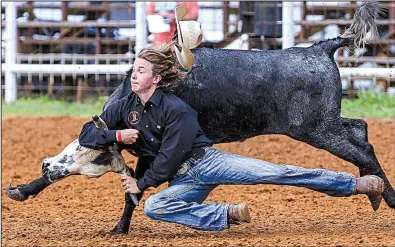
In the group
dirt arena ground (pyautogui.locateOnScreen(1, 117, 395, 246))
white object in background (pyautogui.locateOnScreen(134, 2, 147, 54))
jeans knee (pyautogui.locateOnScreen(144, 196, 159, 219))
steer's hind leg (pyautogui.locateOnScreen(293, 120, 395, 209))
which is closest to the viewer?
jeans knee (pyautogui.locateOnScreen(144, 196, 159, 219))

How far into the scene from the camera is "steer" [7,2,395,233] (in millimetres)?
6309

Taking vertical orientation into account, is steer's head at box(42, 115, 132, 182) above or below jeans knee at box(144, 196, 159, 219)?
above

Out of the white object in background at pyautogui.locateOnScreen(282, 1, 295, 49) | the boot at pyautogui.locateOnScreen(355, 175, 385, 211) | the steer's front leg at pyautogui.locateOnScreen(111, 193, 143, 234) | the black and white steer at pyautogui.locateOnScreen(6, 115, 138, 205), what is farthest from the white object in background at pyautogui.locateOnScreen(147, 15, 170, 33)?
the boot at pyautogui.locateOnScreen(355, 175, 385, 211)

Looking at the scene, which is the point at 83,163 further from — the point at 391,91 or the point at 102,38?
the point at 102,38

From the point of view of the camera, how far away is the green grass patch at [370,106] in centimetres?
1191

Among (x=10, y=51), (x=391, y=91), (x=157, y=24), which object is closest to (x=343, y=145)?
(x=157, y=24)

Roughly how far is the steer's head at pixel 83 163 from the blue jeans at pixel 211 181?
375 millimetres

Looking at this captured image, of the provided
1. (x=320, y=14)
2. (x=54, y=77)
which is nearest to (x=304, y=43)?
(x=320, y=14)

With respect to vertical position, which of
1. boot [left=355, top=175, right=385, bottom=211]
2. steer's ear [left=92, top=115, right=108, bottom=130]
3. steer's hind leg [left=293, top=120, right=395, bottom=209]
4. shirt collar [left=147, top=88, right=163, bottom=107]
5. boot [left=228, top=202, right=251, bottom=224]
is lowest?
boot [left=228, top=202, right=251, bottom=224]

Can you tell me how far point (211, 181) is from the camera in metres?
5.81

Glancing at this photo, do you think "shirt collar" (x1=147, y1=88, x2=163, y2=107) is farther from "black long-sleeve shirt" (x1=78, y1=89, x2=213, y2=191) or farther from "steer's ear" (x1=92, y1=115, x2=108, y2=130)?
"steer's ear" (x1=92, y1=115, x2=108, y2=130)

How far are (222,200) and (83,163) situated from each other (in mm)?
2300

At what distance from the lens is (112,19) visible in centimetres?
1445

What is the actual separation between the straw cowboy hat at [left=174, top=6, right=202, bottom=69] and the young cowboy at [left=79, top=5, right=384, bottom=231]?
144 millimetres
